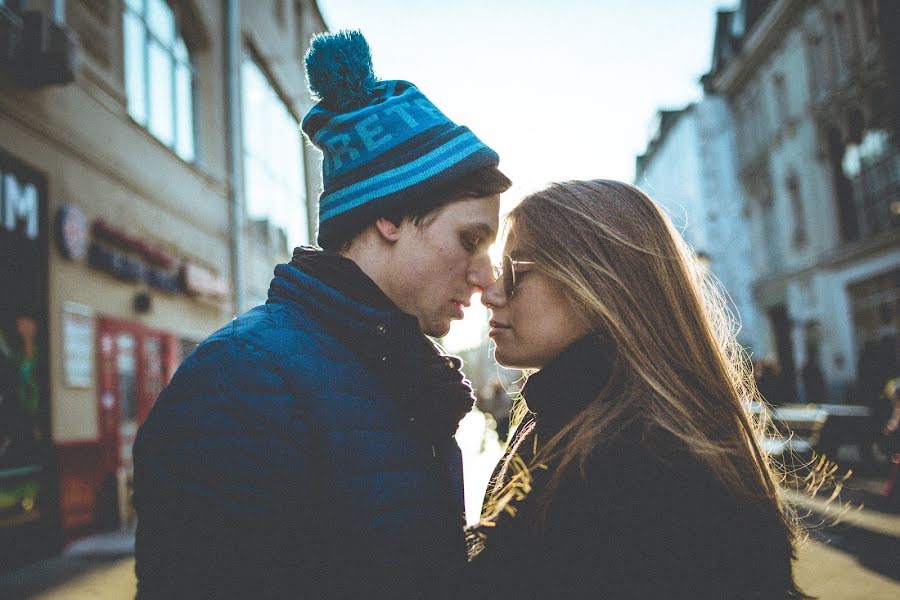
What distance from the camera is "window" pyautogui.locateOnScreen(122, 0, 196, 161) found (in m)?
10.9

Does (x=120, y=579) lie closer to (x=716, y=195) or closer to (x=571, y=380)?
(x=571, y=380)

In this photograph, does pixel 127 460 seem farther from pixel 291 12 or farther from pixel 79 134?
pixel 291 12

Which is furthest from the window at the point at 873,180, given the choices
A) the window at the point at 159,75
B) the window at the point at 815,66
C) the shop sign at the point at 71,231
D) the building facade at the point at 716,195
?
the shop sign at the point at 71,231

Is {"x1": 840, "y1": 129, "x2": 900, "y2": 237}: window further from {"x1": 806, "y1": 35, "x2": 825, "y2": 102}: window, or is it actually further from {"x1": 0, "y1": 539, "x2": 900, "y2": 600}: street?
{"x1": 0, "y1": 539, "x2": 900, "y2": 600}: street

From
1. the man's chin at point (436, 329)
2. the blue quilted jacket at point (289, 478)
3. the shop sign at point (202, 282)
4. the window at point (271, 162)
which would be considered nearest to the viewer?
the blue quilted jacket at point (289, 478)

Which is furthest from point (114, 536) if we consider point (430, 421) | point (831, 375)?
point (831, 375)

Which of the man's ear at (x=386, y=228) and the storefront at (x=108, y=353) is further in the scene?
the storefront at (x=108, y=353)

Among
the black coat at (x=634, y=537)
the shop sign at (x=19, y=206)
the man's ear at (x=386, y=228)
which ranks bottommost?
the black coat at (x=634, y=537)

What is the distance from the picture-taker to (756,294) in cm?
3014

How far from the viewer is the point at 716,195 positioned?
1417 inches

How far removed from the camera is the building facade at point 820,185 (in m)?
20.5

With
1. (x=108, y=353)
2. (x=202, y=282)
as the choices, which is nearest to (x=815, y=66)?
(x=202, y=282)

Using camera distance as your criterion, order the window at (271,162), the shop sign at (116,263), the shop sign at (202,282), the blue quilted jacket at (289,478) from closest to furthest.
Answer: the blue quilted jacket at (289,478)
the shop sign at (116,263)
the shop sign at (202,282)
the window at (271,162)

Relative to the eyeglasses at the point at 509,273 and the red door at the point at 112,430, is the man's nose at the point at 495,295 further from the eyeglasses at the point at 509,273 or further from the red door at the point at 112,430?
the red door at the point at 112,430
